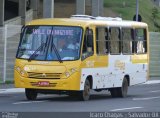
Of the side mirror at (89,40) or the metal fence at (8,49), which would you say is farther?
the metal fence at (8,49)

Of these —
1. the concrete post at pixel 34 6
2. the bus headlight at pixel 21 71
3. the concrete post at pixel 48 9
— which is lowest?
the bus headlight at pixel 21 71

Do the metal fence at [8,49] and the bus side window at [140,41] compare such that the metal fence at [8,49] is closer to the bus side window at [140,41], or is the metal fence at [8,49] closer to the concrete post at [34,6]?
the bus side window at [140,41]

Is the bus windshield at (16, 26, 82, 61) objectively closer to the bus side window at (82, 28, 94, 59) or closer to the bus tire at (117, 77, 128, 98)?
the bus side window at (82, 28, 94, 59)

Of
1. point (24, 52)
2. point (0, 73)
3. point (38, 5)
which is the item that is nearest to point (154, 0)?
point (38, 5)

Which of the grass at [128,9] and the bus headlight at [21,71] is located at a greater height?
the grass at [128,9]

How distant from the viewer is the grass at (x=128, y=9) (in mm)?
94312

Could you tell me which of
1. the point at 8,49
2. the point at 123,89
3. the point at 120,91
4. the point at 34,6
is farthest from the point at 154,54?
the point at 34,6

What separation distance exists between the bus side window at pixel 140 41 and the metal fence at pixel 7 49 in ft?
22.3

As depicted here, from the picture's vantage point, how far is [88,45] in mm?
24656

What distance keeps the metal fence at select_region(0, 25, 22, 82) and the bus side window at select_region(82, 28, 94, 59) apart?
32.4 ft

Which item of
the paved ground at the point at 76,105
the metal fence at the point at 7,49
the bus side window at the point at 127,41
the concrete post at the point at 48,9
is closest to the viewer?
the paved ground at the point at 76,105

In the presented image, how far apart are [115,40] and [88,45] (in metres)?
2.69

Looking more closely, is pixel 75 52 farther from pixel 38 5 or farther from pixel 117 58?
pixel 38 5

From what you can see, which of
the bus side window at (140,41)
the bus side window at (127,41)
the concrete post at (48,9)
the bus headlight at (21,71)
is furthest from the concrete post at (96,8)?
the bus headlight at (21,71)
